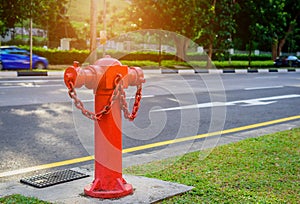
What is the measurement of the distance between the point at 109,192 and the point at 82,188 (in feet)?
1.18

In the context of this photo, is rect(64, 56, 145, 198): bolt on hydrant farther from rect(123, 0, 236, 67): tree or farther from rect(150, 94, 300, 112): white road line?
rect(123, 0, 236, 67): tree

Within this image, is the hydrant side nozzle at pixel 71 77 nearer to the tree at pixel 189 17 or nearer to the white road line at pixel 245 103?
the white road line at pixel 245 103

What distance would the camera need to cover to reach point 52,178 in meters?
3.96

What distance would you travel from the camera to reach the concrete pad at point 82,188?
10.8ft

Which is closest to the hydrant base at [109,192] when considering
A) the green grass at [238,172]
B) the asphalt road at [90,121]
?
the green grass at [238,172]

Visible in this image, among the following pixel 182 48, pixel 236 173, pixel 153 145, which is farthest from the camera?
pixel 182 48

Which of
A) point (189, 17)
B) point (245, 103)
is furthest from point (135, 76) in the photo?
point (189, 17)

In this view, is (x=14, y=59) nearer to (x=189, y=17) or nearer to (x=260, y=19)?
(x=189, y=17)

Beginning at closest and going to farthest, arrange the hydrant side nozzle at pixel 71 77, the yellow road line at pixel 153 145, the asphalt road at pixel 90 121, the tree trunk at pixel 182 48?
the hydrant side nozzle at pixel 71 77
the yellow road line at pixel 153 145
the asphalt road at pixel 90 121
the tree trunk at pixel 182 48

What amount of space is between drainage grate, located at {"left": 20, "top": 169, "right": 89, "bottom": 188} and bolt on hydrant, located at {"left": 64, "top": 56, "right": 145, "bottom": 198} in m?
0.49

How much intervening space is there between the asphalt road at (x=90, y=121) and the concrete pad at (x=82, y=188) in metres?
0.94

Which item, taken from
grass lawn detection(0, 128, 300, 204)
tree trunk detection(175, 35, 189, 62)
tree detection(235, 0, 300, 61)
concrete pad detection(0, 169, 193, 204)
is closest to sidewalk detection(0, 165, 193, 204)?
concrete pad detection(0, 169, 193, 204)

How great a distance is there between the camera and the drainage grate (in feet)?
12.4

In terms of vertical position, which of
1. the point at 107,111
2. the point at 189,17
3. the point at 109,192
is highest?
the point at 189,17
